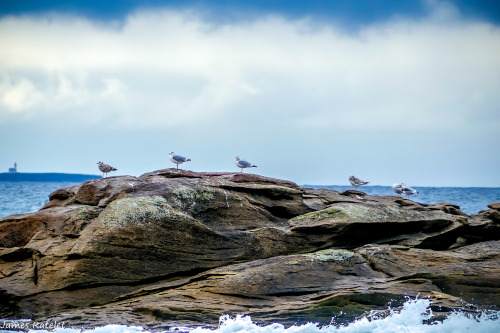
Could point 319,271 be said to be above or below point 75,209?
below

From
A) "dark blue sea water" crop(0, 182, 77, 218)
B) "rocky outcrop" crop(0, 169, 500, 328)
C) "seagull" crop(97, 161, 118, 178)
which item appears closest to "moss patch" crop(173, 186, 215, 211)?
"rocky outcrop" crop(0, 169, 500, 328)

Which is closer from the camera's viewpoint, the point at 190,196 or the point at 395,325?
the point at 395,325

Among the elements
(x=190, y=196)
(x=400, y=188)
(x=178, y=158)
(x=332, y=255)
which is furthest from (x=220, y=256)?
(x=400, y=188)

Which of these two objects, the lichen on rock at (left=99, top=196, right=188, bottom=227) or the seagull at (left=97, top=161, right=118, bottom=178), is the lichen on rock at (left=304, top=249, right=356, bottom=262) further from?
the seagull at (left=97, top=161, right=118, bottom=178)

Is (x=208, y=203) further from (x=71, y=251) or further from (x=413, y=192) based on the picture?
(x=413, y=192)

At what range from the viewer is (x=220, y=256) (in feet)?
54.6

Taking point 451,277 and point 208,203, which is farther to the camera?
point 208,203

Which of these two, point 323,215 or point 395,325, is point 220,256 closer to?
point 323,215

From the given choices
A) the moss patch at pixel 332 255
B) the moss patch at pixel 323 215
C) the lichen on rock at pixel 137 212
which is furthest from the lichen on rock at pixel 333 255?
the lichen on rock at pixel 137 212

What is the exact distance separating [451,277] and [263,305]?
517 centimetres

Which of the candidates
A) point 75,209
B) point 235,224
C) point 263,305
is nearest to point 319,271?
point 263,305

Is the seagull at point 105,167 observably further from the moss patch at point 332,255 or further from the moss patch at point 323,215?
the moss patch at point 332,255

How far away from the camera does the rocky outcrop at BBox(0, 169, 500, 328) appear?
14.7 meters

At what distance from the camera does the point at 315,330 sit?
1390 cm
